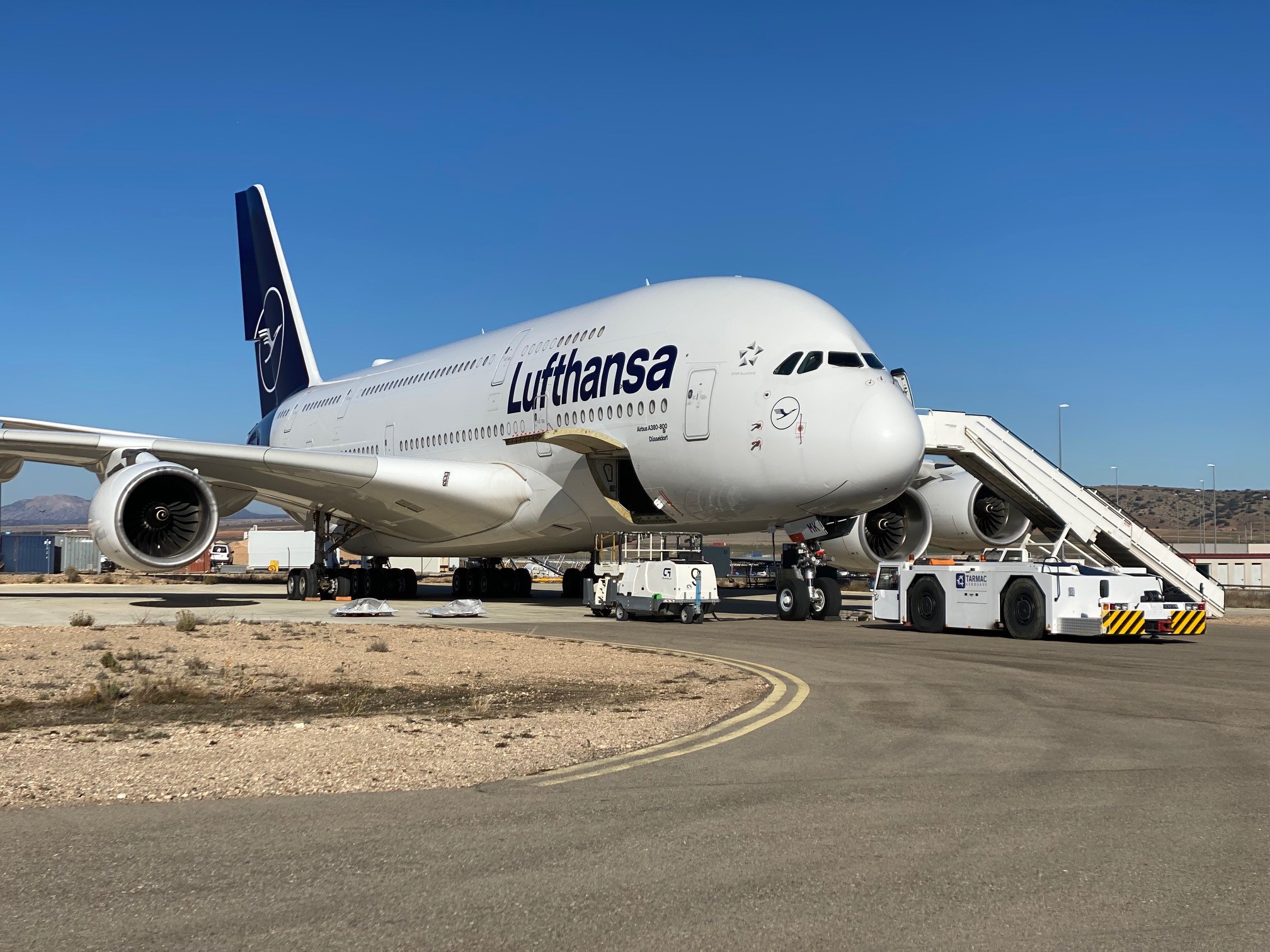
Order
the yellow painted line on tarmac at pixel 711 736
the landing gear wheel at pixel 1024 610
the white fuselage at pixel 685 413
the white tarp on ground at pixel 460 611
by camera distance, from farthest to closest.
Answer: the white tarp on ground at pixel 460 611, the white fuselage at pixel 685 413, the landing gear wheel at pixel 1024 610, the yellow painted line on tarmac at pixel 711 736

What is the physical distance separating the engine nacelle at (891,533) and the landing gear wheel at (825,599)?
3.42m

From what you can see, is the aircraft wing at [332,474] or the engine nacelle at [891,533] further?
the engine nacelle at [891,533]

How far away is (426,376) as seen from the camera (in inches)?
1093

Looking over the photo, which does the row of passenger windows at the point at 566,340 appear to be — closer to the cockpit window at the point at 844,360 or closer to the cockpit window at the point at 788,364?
the cockpit window at the point at 788,364

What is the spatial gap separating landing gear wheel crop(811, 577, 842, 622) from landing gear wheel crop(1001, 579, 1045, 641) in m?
3.65

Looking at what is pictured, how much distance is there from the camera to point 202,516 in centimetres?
2100

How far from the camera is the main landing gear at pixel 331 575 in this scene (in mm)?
27516

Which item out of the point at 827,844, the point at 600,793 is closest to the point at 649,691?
the point at 600,793

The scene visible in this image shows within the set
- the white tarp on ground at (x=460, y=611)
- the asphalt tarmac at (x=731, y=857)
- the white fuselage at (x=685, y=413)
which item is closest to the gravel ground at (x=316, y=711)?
the asphalt tarmac at (x=731, y=857)

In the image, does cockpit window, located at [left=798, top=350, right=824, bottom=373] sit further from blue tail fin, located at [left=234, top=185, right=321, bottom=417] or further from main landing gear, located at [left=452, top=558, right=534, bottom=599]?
blue tail fin, located at [left=234, top=185, right=321, bottom=417]

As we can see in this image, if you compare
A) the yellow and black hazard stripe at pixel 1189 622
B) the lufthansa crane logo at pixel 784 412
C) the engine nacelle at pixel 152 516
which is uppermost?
the lufthansa crane logo at pixel 784 412

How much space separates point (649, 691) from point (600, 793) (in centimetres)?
434

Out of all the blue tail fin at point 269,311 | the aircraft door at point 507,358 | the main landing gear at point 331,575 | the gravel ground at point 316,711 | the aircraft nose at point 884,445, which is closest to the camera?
the gravel ground at point 316,711

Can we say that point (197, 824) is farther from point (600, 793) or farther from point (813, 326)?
point (813, 326)
